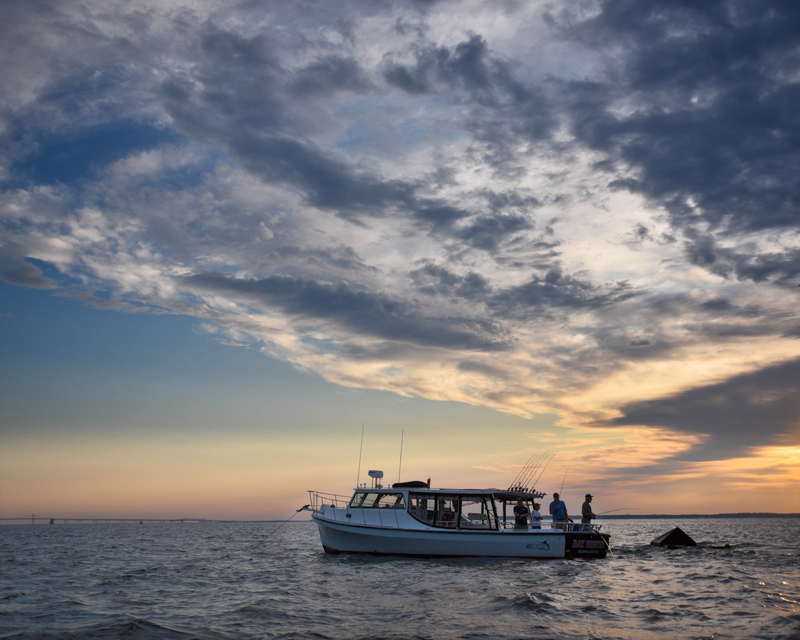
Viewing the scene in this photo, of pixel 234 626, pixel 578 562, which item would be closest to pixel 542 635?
pixel 234 626

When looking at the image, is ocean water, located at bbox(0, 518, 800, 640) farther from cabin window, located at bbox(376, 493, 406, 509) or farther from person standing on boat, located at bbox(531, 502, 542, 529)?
cabin window, located at bbox(376, 493, 406, 509)

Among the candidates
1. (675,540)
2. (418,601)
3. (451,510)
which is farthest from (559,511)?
(675,540)

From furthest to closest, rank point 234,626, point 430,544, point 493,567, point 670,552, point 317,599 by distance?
1. point 670,552
2. point 430,544
3. point 493,567
4. point 317,599
5. point 234,626

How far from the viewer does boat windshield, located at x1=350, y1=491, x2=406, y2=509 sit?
25172mm

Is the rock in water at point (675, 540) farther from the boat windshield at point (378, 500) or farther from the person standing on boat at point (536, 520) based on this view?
the boat windshield at point (378, 500)

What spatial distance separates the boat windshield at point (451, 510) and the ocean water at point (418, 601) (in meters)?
1.71

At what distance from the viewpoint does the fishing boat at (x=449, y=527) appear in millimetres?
23797

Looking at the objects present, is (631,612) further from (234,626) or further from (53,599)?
(53,599)

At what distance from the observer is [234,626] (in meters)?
13.5

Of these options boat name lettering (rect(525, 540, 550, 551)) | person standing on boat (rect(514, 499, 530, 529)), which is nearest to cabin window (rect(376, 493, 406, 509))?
person standing on boat (rect(514, 499, 530, 529))

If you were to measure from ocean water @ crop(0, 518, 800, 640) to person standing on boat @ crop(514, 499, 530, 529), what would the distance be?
153cm

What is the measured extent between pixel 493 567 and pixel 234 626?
12.0 m

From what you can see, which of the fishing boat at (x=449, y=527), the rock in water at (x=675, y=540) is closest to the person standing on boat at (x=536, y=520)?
the fishing boat at (x=449, y=527)

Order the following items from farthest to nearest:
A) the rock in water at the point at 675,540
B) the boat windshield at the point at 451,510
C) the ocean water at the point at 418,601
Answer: the rock in water at the point at 675,540
the boat windshield at the point at 451,510
the ocean water at the point at 418,601
